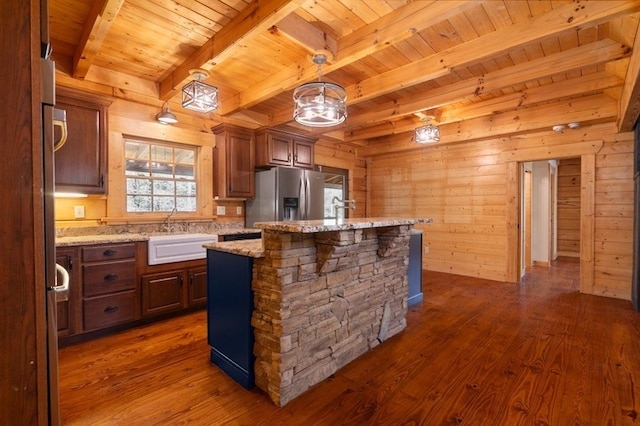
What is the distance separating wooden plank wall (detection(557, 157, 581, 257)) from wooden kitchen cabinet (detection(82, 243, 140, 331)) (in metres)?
9.00

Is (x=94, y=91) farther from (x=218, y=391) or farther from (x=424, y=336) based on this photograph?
(x=424, y=336)

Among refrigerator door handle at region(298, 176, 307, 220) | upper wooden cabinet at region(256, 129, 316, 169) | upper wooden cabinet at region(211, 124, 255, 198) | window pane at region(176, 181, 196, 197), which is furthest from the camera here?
refrigerator door handle at region(298, 176, 307, 220)

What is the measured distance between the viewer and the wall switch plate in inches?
120

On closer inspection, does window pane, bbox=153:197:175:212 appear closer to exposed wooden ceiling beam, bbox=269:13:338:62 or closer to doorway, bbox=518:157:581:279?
exposed wooden ceiling beam, bbox=269:13:338:62

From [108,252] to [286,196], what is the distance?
6.79 ft

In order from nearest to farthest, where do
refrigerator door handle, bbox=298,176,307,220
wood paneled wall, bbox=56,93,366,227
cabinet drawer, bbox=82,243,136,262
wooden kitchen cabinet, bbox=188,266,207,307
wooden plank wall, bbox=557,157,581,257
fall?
cabinet drawer, bbox=82,243,136,262
wood paneled wall, bbox=56,93,366,227
wooden kitchen cabinet, bbox=188,266,207,307
refrigerator door handle, bbox=298,176,307,220
wooden plank wall, bbox=557,157,581,257

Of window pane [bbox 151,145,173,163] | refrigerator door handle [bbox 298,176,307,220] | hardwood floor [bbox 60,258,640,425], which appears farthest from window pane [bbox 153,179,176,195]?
refrigerator door handle [bbox 298,176,307,220]

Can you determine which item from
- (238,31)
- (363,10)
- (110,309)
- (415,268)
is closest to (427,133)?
(415,268)

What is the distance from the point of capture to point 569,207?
24.0ft

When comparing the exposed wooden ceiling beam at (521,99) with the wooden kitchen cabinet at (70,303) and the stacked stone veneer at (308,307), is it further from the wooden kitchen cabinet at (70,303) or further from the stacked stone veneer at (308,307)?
the wooden kitchen cabinet at (70,303)

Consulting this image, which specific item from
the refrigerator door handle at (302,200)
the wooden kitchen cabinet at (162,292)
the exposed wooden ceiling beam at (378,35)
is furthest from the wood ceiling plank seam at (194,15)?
the wooden kitchen cabinet at (162,292)

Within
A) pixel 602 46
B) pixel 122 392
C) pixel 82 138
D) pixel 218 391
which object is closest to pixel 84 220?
pixel 82 138

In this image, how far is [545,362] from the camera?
2.33m

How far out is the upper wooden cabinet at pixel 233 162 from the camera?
3.96 meters
